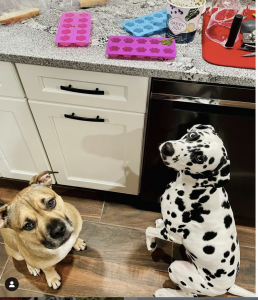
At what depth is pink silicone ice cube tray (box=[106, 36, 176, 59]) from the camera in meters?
1.18

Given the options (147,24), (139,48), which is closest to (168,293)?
(139,48)

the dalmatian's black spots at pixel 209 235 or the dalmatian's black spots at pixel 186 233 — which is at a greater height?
the dalmatian's black spots at pixel 209 235

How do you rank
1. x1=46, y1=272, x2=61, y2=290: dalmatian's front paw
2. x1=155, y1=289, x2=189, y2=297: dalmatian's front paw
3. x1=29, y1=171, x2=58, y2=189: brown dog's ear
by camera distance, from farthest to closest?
x1=46, y1=272, x2=61, y2=290: dalmatian's front paw, x1=155, y1=289, x2=189, y2=297: dalmatian's front paw, x1=29, y1=171, x2=58, y2=189: brown dog's ear

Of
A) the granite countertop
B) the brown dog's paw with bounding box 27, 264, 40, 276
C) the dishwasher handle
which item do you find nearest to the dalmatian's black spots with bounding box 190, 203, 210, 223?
the dishwasher handle

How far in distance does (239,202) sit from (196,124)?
0.72 metres

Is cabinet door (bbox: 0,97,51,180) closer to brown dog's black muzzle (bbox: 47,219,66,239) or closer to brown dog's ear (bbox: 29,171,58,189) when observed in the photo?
brown dog's ear (bbox: 29,171,58,189)

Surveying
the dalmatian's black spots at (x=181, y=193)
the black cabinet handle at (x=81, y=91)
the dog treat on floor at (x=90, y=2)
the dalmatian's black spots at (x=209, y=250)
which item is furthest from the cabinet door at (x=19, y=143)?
the dalmatian's black spots at (x=209, y=250)

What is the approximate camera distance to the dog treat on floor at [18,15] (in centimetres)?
137

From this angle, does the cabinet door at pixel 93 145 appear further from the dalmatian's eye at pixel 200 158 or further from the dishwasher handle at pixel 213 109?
the dalmatian's eye at pixel 200 158

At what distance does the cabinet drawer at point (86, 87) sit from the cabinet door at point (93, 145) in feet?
0.16

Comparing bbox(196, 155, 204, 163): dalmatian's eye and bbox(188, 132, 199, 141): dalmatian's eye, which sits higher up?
bbox(188, 132, 199, 141): dalmatian's eye

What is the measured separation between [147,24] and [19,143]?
3.39ft

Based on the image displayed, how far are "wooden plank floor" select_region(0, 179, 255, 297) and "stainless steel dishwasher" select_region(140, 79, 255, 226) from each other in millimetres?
520

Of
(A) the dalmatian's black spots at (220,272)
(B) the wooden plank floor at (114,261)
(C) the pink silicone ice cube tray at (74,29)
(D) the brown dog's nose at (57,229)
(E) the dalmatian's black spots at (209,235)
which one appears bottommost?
(B) the wooden plank floor at (114,261)
